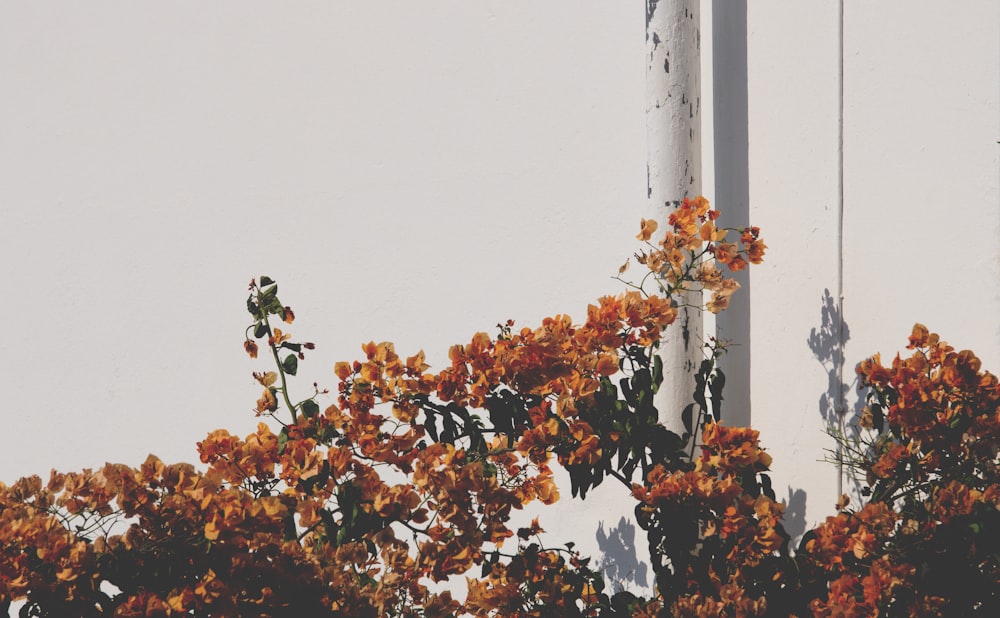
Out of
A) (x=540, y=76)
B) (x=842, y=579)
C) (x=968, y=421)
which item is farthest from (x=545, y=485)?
(x=540, y=76)

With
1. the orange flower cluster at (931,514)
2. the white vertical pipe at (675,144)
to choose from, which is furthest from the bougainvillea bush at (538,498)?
the white vertical pipe at (675,144)

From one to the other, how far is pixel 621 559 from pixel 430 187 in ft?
3.51

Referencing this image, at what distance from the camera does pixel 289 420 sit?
3211 mm

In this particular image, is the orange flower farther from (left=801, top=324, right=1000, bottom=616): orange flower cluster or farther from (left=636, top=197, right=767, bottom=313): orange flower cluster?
(left=801, top=324, right=1000, bottom=616): orange flower cluster

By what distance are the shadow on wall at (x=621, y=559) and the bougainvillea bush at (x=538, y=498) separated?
338mm

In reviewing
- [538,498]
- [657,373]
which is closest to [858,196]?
[657,373]

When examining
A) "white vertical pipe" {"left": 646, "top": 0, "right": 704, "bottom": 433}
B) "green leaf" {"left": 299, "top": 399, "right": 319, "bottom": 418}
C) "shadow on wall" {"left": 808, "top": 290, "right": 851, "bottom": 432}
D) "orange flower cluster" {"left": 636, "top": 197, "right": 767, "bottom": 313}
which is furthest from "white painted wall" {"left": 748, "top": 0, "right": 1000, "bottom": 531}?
"green leaf" {"left": 299, "top": 399, "right": 319, "bottom": 418}

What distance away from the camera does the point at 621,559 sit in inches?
105

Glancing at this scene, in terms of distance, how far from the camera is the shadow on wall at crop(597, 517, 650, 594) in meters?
2.61

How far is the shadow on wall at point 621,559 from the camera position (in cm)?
261

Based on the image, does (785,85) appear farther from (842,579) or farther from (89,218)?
(89,218)

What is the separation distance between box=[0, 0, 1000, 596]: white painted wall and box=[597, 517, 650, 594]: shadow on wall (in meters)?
0.03

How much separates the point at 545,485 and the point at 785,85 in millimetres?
1004

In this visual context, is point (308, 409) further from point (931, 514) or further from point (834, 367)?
point (931, 514)
